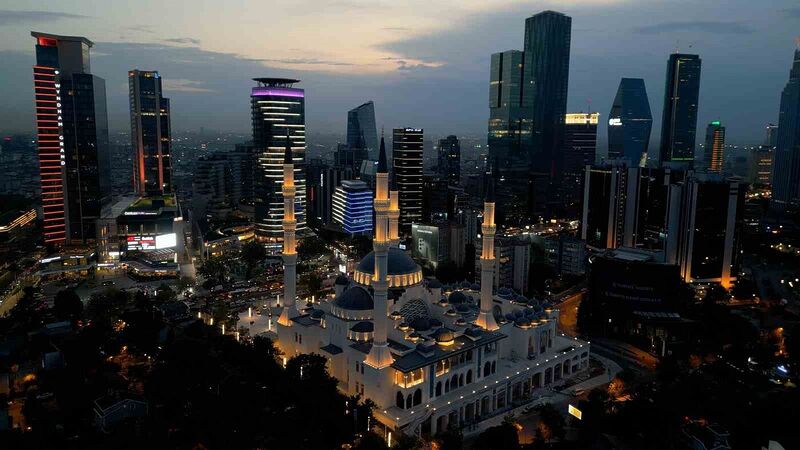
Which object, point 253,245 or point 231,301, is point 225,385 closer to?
point 231,301

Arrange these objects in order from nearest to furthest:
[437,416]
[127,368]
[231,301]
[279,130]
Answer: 1. [437,416]
2. [127,368]
3. [231,301]
4. [279,130]

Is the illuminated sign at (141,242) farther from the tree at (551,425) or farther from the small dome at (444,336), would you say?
the tree at (551,425)

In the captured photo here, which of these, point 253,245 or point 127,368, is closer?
point 127,368

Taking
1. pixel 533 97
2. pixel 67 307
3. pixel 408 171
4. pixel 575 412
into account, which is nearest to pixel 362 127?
pixel 533 97

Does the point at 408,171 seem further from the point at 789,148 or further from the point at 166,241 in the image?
the point at 789,148

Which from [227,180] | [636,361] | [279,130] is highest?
[279,130]

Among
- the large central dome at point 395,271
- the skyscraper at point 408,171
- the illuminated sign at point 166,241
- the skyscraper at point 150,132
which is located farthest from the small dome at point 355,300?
the skyscraper at point 150,132

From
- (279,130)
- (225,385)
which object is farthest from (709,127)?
(225,385)
